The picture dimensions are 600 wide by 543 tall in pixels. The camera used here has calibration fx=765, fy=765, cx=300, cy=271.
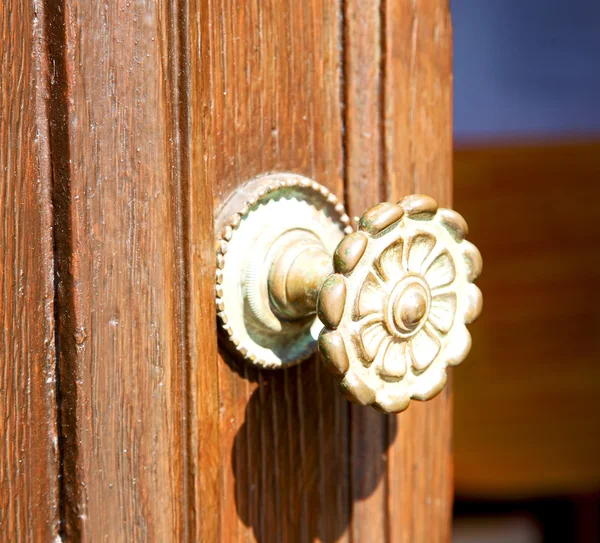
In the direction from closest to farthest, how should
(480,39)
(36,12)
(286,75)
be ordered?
(36,12), (286,75), (480,39)

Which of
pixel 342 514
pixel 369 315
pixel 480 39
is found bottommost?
pixel 342 514

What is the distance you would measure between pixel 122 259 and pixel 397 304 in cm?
18

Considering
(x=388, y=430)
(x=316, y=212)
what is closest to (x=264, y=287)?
(x=316, y=212)

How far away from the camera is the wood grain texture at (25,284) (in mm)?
455

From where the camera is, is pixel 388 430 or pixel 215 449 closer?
pixel 215 449

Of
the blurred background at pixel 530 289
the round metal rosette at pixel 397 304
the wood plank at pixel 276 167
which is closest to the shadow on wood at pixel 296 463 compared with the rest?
the wood plank at pixel 276 167

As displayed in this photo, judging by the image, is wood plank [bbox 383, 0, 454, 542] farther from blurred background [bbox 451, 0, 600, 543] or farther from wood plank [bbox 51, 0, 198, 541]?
blurred background [bbox 451, 0, 600, 543]

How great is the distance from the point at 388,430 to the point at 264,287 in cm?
21

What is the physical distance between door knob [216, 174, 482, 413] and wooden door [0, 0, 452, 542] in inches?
0.9

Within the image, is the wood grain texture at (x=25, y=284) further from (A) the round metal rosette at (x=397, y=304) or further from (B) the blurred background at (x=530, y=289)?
(B) the blurred background at (x=530, y=289)

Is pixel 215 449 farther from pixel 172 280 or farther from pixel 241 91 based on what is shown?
pixel 241 91

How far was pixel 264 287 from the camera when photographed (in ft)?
1.84

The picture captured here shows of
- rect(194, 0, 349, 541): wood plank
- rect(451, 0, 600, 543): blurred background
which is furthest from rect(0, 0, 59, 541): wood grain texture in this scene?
rect(451, 0, 600, 543): blurred background

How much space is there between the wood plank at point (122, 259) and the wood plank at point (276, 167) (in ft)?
0.15
